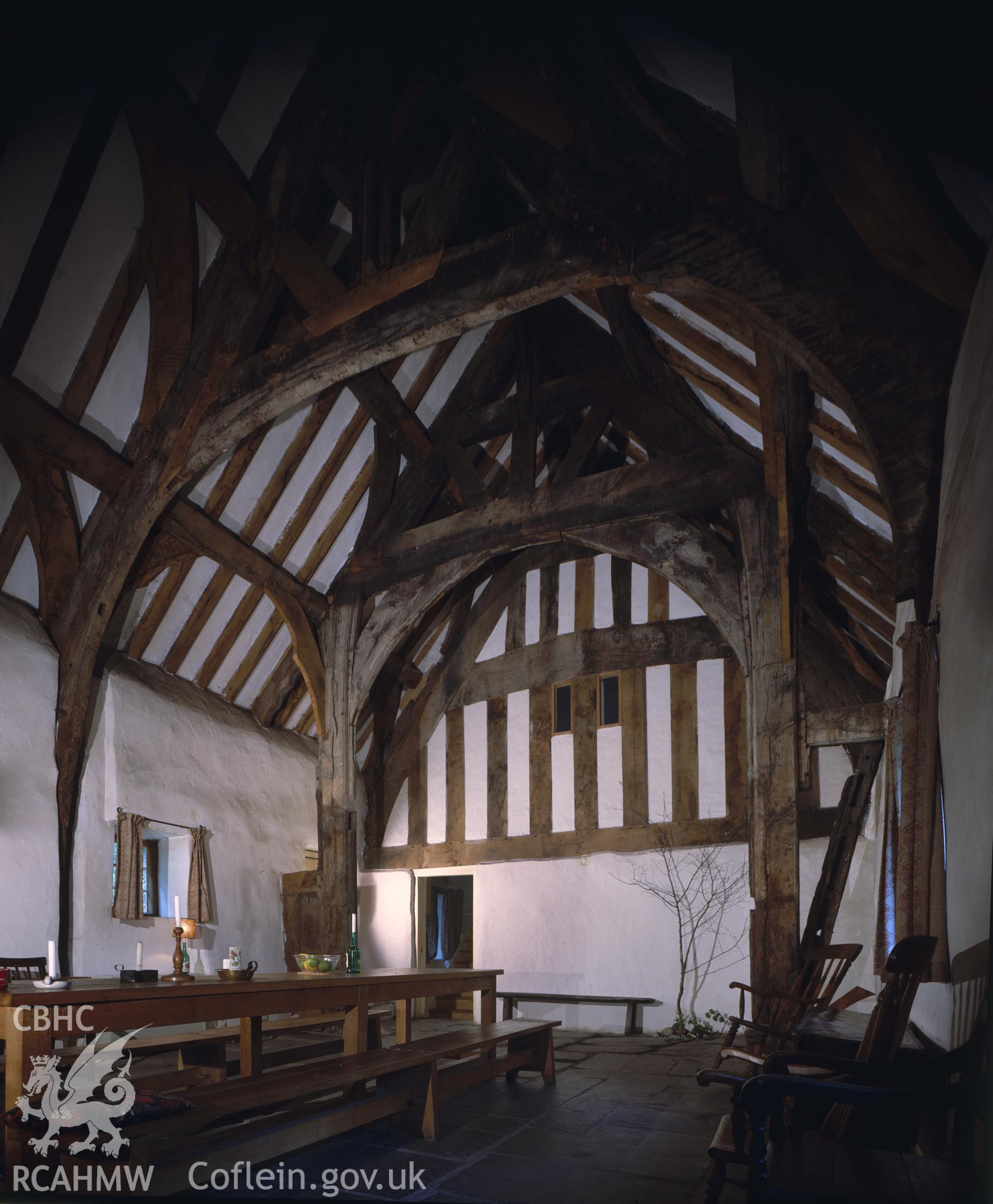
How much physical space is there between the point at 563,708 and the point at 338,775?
2.88 meters

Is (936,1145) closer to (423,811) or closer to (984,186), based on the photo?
(984,186)

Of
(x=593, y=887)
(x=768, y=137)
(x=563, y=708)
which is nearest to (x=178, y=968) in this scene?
(x=768, y=137)

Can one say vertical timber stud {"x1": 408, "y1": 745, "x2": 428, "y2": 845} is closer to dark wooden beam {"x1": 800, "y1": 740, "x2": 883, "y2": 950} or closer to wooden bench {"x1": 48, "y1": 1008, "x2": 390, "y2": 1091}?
wooden bench {"x1": 48, "y1": 1008, "x2": 390, "y2": 1091}

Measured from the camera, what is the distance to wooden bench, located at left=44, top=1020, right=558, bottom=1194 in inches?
104

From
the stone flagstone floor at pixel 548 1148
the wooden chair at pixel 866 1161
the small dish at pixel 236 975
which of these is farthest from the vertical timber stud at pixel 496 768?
the wooden chair at pixel 866 1161

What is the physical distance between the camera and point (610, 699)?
940 cm

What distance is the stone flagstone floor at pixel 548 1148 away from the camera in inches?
128

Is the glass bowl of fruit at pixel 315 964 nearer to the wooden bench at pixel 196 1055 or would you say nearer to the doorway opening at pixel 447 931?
the wooden bench at pixel 196 1055

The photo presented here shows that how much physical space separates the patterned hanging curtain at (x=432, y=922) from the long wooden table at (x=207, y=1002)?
5704mm

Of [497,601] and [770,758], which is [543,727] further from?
[770,758]

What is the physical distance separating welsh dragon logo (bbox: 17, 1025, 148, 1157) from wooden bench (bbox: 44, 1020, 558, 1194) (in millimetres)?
38

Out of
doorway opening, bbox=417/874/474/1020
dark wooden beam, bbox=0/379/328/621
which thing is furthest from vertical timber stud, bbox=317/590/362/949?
doorway opening, bbox=417/874/474/1020

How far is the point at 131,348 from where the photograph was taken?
21.7ft

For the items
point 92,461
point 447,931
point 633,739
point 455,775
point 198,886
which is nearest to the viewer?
point 92,461
